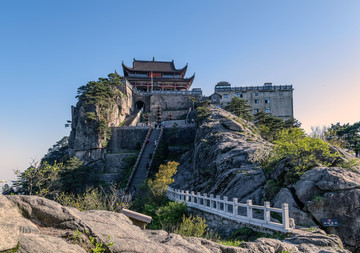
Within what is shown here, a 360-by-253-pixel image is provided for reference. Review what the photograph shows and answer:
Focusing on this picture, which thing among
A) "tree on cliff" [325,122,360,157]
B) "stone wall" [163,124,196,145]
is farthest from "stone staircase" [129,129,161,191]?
"tree on cliff" [325,122,360,157]

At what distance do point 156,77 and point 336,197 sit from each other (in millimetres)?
57226

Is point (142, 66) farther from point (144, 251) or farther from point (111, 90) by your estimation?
point (144, 251)

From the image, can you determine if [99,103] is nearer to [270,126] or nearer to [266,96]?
[270,126]

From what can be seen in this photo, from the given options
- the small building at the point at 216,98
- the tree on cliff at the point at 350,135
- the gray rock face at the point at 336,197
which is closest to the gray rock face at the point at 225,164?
the gray rock face at the point at 336,197

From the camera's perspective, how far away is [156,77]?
64875mm

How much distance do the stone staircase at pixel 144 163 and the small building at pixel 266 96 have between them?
59.9ft

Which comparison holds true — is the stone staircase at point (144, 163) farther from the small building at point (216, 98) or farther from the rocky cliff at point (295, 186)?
the small building at point (216, 98)

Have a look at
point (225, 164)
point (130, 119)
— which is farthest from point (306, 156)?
point (130, 119)

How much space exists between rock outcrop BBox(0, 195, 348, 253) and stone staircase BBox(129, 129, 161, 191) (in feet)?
85.2

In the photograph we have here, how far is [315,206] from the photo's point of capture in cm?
1063

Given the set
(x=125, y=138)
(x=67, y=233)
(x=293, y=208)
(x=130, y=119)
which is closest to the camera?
(x=67, y=233)

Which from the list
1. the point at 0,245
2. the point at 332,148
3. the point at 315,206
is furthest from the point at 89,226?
the point at 332,148

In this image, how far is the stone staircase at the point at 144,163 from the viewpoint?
32.7 metres

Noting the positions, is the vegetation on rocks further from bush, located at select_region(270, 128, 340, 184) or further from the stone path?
bush, located at select_region(270, 128, 340, 184)
